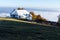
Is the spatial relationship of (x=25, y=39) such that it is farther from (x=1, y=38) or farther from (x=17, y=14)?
(x=17, y=14)

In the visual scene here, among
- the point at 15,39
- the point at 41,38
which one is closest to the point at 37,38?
the point at 41,38

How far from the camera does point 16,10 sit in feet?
114

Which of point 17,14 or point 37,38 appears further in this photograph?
point 17,14

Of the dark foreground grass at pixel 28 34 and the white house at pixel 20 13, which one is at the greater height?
the dark foreground grass at pixel 28 34

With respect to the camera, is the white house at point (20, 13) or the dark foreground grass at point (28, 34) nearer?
the dark foreground grass at point (28, 34)

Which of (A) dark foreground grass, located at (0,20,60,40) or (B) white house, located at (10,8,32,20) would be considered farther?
(B) white house, located at (10,8,32,20)

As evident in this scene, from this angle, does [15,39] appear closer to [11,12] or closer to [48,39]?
[48,39]

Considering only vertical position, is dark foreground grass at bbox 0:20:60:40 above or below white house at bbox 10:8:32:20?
above

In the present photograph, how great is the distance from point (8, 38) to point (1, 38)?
0.26m

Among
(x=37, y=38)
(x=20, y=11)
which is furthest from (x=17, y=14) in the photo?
(x=37, y=38)

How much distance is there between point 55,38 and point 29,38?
959 mm

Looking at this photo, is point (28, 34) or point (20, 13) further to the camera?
point (20, 13)

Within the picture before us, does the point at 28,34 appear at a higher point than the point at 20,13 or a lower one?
higher

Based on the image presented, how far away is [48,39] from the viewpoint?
9148mm
